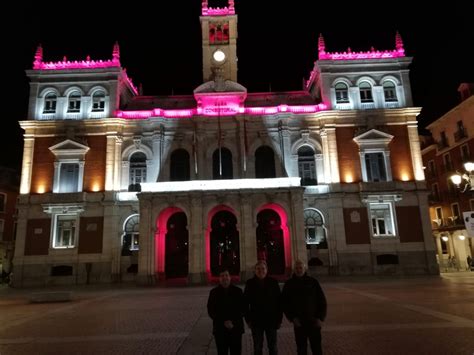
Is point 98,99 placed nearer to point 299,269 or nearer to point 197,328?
point 197,328

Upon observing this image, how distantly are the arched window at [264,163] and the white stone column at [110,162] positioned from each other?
42.2ft

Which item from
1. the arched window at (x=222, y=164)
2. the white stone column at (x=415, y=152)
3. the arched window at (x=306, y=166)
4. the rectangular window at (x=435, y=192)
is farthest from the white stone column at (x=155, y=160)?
the rectangular window at (x=435, y=192)

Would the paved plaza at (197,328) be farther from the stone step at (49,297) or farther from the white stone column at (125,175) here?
the white stone column at (125,175)

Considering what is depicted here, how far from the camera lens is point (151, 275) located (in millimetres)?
29031

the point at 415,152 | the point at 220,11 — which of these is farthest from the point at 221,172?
the point at 220,11

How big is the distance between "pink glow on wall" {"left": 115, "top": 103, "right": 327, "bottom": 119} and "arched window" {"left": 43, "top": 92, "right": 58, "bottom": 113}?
6.21 m

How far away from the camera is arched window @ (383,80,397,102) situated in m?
35.8

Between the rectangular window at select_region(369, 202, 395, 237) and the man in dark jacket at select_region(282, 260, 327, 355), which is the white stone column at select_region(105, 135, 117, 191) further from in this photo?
the man in dark jacket at select_region(282, 260, 327, 355)

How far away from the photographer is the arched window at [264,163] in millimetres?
34656

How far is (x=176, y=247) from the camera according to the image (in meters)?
33.8

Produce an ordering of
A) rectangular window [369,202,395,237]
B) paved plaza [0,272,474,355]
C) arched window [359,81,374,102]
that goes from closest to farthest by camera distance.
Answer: paved plaza [0,272,474,355] < rectangular window [369,202,395,237] < arched window [359,81,374,102]

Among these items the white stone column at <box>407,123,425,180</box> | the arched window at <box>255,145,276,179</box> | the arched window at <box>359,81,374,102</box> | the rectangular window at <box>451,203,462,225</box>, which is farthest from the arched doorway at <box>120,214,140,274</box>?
the rectangular window at <box>451,203,462,225</box>

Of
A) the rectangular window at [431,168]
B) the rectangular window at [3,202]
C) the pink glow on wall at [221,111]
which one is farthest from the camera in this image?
the rectangular window at [431,168]

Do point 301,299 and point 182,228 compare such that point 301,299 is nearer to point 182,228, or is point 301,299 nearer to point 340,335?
point 340,335
